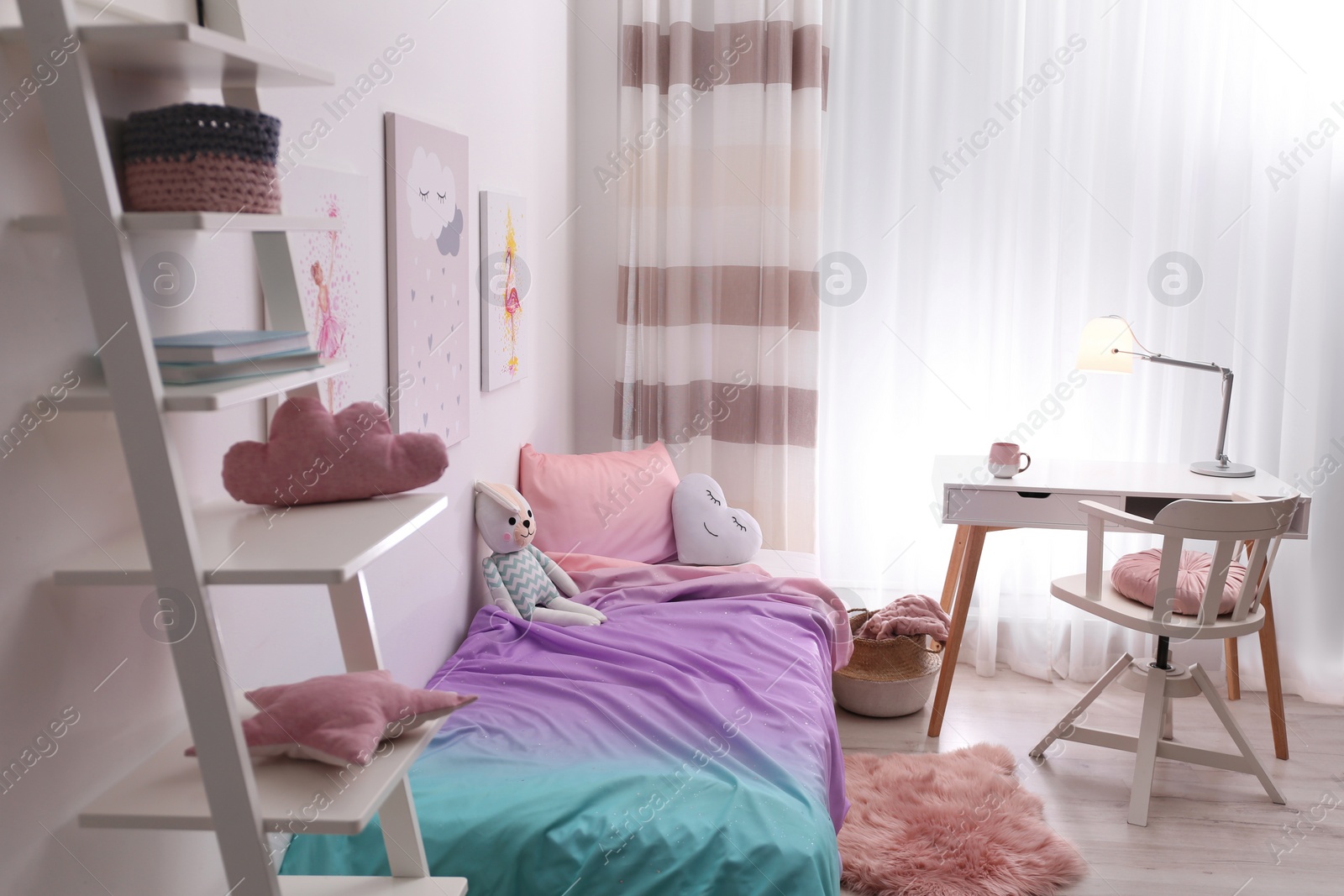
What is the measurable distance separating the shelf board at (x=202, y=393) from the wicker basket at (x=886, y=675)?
2.23 metres

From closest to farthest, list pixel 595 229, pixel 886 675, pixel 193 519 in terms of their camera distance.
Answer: pixel 193 519
pixel 886 675
pixel 595 229

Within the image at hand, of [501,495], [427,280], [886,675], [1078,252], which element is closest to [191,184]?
[427,280]

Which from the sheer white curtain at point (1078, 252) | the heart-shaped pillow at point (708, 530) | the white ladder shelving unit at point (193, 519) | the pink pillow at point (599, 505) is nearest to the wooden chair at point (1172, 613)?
the sheer white curtain at point (1078, 252)

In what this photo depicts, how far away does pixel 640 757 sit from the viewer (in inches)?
68.1

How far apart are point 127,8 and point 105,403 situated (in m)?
0.44

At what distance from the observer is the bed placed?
1481mm

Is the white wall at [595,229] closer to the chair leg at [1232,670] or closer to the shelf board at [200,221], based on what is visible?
the chair leg at [1232,670]

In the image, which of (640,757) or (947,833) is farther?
(947,833)

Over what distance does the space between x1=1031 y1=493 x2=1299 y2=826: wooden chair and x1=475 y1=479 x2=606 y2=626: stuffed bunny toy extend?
4.23 feet

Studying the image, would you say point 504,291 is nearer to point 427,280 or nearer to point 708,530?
point 427,280

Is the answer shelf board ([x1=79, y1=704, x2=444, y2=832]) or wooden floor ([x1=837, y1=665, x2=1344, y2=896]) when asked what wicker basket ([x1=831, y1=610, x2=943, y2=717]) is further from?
shelf board ([x1=79, y1=704, x2=444, y2=832])

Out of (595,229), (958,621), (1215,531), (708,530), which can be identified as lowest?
(958,621)

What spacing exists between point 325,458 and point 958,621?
2.19 meters

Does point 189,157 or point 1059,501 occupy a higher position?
point 189,157
